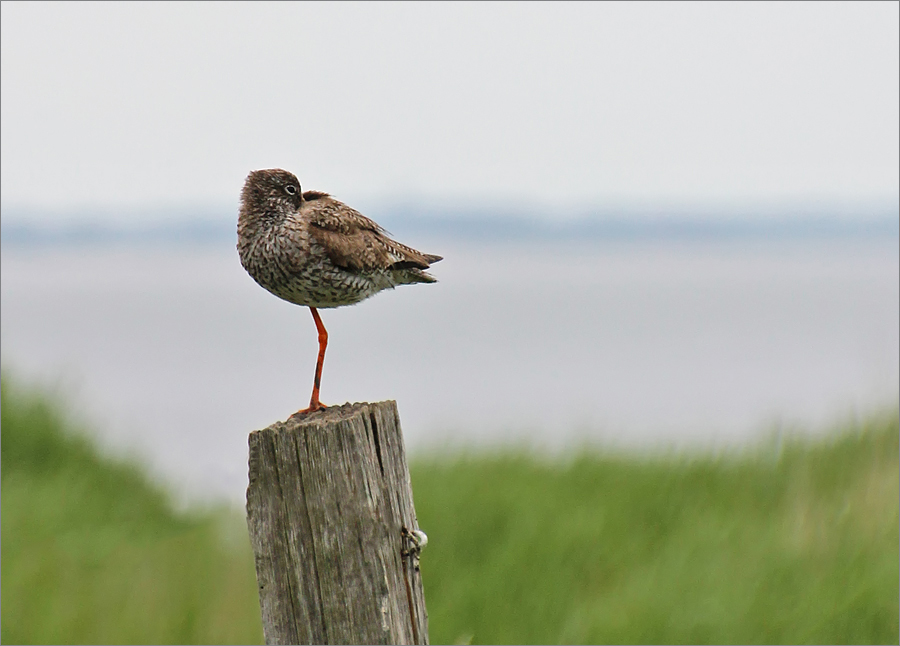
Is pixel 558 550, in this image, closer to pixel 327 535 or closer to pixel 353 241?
pixel 353 241

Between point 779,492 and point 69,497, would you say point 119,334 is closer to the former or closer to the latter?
point 69,497

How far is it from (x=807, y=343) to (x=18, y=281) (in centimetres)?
10773

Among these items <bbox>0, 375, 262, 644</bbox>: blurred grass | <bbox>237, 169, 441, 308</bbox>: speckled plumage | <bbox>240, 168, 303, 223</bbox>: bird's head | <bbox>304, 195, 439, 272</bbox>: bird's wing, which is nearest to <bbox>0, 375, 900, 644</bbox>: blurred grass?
<bbox>0, 375, 262, 644</bbox>: blurred grass

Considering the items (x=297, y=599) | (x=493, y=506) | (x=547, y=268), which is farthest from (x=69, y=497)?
(x=547, y=268)

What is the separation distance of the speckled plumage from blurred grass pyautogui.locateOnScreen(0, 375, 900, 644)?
11.6 feet

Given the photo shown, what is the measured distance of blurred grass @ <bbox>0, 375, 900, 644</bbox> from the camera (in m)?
7.30

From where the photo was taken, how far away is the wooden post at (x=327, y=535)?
3.39 metres

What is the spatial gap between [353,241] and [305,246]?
323 mm

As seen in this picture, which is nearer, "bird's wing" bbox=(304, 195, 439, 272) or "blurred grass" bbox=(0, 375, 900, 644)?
"bird's wing" bbox=(304, 195, 439, 272)

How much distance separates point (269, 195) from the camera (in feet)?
16.2

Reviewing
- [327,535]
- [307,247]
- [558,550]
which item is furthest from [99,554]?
[327,535]

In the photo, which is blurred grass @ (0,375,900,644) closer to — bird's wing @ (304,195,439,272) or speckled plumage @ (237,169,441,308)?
bird's wing @ (304,195,439,272)

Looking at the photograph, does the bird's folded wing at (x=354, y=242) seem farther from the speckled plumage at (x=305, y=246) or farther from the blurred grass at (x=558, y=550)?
the blurred grass at (x=558, y=550)

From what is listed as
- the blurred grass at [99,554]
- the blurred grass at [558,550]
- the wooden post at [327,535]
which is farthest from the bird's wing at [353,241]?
the blurred grass at [99,554]
